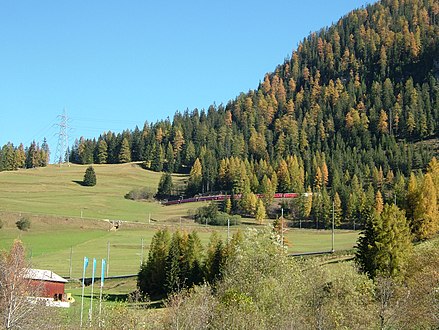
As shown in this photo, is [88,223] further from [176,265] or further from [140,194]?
[140,194]

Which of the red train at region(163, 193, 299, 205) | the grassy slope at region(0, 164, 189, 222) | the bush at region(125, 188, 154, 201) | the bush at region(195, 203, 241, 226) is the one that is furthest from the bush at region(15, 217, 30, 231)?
the red train at region(163, 193, 299, 205)

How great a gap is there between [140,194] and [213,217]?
39.1 meters

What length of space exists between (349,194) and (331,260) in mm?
58111

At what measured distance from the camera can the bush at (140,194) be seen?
531 feet

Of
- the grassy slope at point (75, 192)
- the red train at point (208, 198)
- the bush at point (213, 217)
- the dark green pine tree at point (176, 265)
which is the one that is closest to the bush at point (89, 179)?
the grassy slope at point (75, 192)

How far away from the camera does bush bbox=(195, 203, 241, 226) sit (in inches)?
5094

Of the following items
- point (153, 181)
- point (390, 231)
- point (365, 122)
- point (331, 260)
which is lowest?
point (331, 260)

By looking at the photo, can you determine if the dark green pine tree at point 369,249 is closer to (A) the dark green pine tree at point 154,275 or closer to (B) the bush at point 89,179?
(A) the dark green pine tree at point 154,275

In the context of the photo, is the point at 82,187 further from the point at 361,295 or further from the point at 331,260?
the point at 361,295

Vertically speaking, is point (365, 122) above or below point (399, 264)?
above

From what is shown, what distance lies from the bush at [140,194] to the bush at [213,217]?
101 feet

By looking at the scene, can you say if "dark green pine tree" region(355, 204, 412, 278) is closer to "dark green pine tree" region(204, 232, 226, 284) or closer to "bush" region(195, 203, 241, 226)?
"dark green pine tree" region(204, 232, 226, 284)

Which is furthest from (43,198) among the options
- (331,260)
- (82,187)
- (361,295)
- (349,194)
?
(361,295)

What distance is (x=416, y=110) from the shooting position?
185 meters
